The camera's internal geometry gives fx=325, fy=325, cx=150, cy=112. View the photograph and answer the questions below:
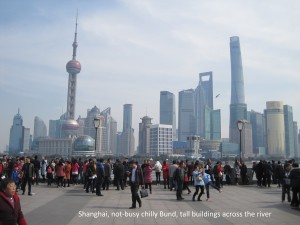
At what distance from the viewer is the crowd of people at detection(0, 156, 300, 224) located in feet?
41.8

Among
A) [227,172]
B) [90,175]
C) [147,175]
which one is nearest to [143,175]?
[147,175]

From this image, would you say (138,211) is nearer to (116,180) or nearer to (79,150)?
(116,180)

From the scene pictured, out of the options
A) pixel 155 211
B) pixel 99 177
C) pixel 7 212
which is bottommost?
pixel 155 211

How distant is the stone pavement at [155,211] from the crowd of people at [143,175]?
29.6 inches

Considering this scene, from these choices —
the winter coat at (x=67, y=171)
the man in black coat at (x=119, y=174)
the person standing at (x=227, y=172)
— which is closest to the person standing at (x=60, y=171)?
the winter coat at (x=67, y=171)

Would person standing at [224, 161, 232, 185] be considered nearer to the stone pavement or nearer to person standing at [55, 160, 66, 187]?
the stone pavement

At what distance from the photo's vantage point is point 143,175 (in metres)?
15.9

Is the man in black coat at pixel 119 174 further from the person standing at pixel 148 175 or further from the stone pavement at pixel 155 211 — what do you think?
the stone pavement at pixel 155 211

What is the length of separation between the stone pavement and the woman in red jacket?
4.20 m

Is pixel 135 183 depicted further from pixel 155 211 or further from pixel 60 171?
pixel 60 171

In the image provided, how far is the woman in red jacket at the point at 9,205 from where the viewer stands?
489cm

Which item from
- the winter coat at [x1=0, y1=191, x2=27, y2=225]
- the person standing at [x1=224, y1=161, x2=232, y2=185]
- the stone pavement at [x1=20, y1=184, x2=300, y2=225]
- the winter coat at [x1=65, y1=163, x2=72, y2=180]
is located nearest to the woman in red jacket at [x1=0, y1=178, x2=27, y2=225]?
the winter coat at [x1=0, y1=191, x2=27, y2=225]

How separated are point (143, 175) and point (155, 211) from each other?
4.87 m

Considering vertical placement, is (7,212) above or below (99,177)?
above
